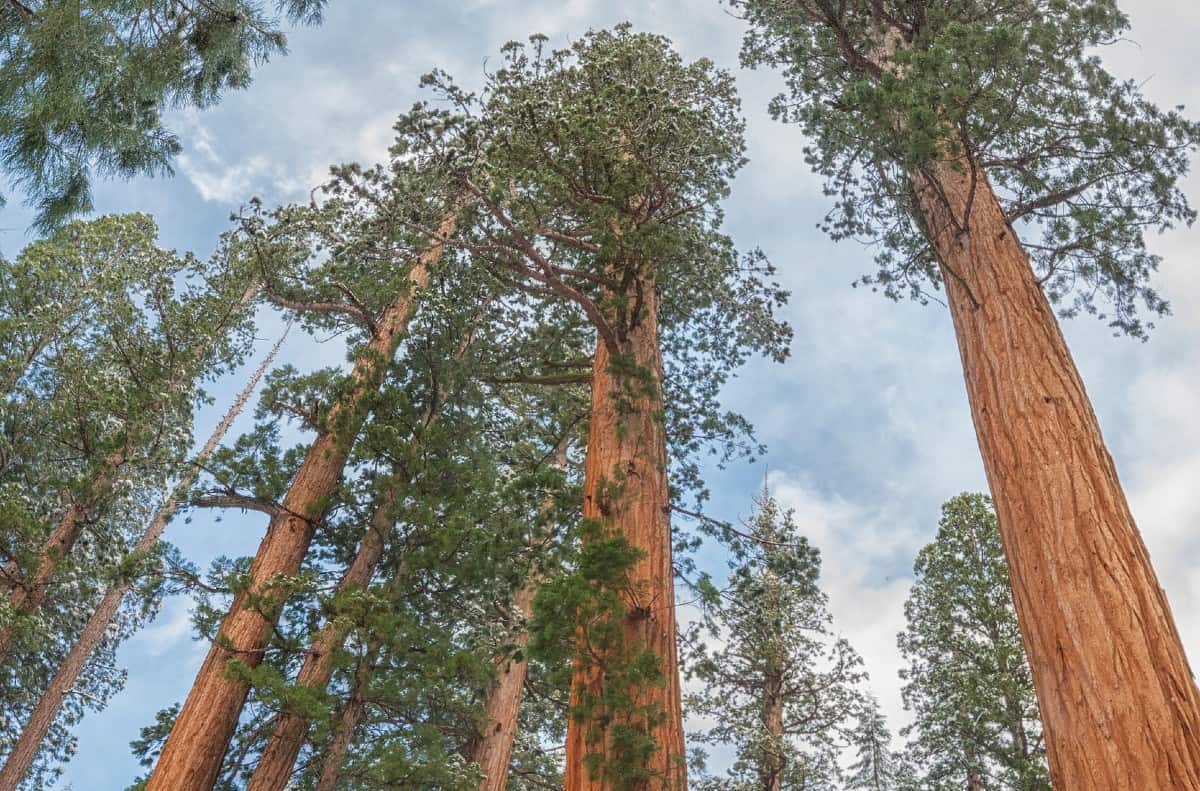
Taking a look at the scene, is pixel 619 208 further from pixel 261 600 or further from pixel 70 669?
pixel 70 669

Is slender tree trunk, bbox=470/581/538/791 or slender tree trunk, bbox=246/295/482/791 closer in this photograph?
slender tree trunk, bbox=246/295/482/791

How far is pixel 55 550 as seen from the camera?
30.0 feet

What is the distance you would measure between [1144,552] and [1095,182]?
3.44m

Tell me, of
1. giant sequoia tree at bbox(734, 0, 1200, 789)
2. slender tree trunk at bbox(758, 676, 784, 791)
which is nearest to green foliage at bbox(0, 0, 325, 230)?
giant sequoia tree at bbox(734, 0, 1200, 789)

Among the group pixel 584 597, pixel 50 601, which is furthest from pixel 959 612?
pixel 50 601

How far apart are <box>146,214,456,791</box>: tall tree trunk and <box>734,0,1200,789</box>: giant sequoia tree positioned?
4.08 m

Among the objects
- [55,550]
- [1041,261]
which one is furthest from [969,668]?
Result: [55,550]

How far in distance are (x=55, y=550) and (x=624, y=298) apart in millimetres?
8001

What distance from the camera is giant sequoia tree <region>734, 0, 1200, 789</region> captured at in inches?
139

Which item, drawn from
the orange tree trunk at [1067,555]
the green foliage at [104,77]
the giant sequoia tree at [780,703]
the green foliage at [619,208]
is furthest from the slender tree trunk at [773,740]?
the green foliage at [104,77]

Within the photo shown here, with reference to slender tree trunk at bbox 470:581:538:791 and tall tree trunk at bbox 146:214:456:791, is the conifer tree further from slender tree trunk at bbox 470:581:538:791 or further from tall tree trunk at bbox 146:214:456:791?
slender tree trunk at bbox 470:581:538:791

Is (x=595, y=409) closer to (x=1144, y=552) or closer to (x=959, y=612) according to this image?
(x=1144, y=552)

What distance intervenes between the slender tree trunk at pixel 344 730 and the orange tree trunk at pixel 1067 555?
18.7 ft

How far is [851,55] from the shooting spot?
7.74m
